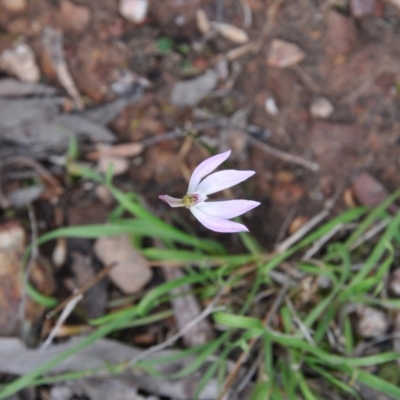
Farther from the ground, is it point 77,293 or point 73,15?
point 73,15

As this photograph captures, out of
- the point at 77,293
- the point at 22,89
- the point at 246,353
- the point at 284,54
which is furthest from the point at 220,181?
the point at 22,89

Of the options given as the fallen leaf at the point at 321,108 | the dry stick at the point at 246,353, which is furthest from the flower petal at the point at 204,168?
the fallen leaf at the point at 321,108

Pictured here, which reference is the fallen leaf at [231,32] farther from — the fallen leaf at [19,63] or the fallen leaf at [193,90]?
the fallen leaf at [19,63]

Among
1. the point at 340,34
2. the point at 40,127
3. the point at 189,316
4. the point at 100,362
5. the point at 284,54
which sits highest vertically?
the point at 340,34

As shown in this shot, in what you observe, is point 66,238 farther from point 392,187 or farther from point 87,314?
point 392,187

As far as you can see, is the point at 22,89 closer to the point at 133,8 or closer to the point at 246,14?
the point at 133,8

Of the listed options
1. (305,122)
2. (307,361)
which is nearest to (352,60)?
(305,122)

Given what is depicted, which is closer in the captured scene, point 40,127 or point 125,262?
point 125,262

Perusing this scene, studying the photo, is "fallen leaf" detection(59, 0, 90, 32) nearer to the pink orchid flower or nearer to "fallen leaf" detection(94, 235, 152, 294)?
"fallen leaf" detection(94, 235, 152, 294)
